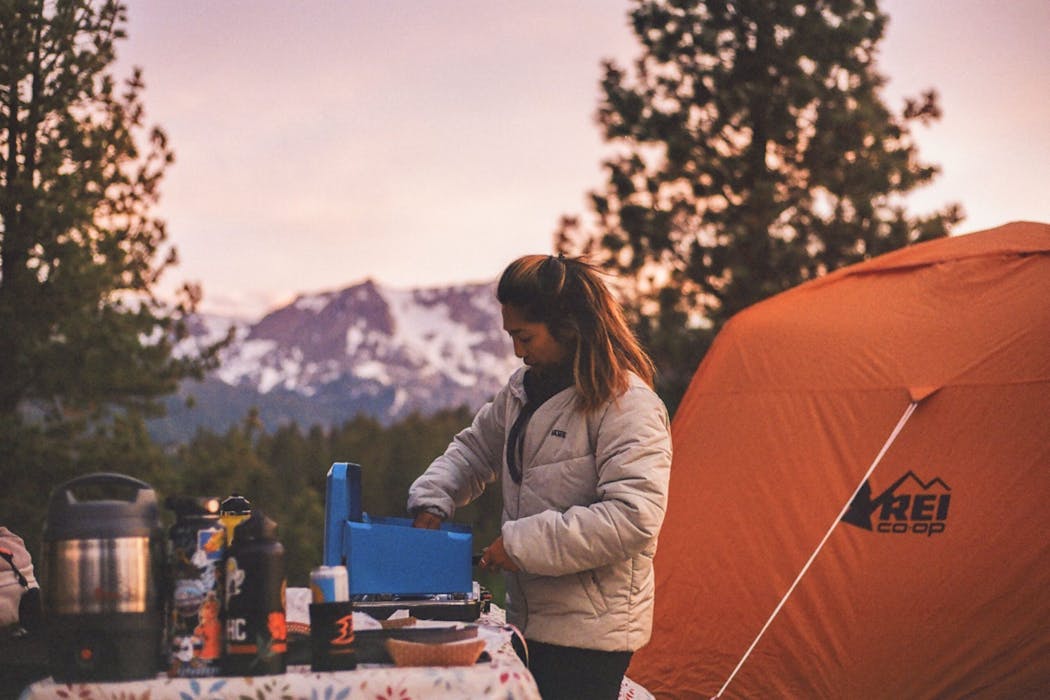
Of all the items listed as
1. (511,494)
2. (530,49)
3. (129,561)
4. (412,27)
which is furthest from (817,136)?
(129,561)

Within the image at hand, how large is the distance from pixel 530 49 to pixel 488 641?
1282cm

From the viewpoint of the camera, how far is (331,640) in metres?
2.34

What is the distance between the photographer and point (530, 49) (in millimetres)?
14633

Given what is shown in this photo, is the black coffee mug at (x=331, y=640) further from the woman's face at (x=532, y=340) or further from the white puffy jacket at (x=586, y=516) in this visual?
the woman's face at (x=532, y=340)

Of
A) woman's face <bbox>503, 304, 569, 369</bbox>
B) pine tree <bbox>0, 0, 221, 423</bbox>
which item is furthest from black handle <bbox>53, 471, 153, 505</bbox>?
pine tree <bbox>0, 0, 221, 423</bbox>

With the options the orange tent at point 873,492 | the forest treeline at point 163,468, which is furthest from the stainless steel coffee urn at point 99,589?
the orange tent at point 873,492

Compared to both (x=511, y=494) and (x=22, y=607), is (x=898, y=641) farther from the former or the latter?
(x=22, y=607)

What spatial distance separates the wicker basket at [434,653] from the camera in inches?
93.7

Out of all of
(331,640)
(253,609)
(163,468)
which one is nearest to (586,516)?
(331,640)

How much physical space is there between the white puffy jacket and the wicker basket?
0.48 m

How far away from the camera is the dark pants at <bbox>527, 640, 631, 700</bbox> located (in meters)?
3.06

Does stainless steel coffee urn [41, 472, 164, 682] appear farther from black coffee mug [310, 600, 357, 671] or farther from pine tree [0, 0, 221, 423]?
pine tree [0, 0, 221, 423]

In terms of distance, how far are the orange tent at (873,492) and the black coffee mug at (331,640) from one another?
3.90 meters

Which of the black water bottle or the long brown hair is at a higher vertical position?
the long brown hair
